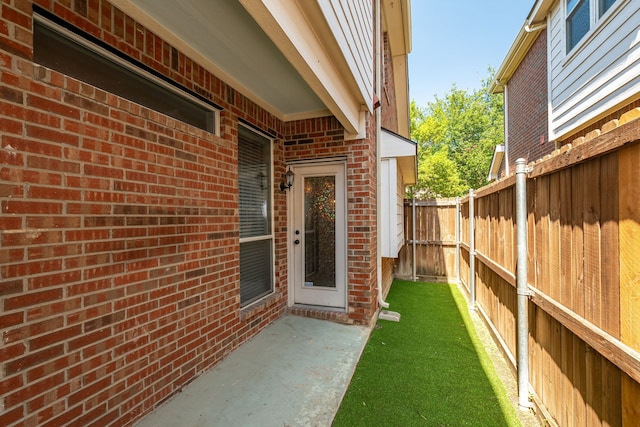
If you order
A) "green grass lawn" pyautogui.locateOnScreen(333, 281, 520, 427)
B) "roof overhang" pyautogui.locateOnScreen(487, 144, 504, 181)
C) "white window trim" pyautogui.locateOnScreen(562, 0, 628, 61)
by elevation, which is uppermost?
"white window trim" pyautogui.locateOnScreen(562, 0, 628, 61)

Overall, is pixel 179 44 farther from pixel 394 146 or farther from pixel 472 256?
pixel 472 256

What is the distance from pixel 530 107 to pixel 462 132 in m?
17.8

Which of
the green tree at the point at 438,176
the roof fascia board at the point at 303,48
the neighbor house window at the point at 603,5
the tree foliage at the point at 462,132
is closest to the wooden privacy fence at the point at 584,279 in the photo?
the roof fascia board at the point at 303,48

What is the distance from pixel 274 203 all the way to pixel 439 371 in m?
2.75

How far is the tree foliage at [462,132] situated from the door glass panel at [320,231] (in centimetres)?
1486

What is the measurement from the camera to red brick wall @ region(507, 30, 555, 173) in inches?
242

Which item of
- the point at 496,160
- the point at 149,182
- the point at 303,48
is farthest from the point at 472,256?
the point at 496,160

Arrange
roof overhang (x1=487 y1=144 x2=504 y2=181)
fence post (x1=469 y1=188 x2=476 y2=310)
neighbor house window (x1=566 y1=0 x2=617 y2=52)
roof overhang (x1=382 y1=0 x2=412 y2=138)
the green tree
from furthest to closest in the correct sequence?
the green tree, roof overhang (x1=487 y1=144 x2=504 y2=181), roof overhang (x1=382 y1=0 x2=412 y2=138), fence post (x1=469 y1=188 x2=476 y2=310), neighbor house window (x1=566 y1=0 x2=617 y2=52)

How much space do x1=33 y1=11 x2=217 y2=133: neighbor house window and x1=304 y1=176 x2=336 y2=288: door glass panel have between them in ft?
6.23

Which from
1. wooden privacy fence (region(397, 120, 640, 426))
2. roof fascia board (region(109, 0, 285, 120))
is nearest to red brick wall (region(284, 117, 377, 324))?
roof fascia board (region(109, 0, 285, 120))

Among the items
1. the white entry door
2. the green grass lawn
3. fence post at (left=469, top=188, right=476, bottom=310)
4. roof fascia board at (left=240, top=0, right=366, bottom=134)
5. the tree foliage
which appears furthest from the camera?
the tree foliage

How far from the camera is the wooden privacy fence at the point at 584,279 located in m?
1.24

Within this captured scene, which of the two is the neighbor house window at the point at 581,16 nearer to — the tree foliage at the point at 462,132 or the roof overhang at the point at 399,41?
the roof overhang at the point at 399,41

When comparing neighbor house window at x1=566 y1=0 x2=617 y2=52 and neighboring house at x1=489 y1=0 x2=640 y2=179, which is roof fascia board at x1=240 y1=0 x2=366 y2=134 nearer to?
neighboring house at x1=489 y1=0 x2=640 y2=179
